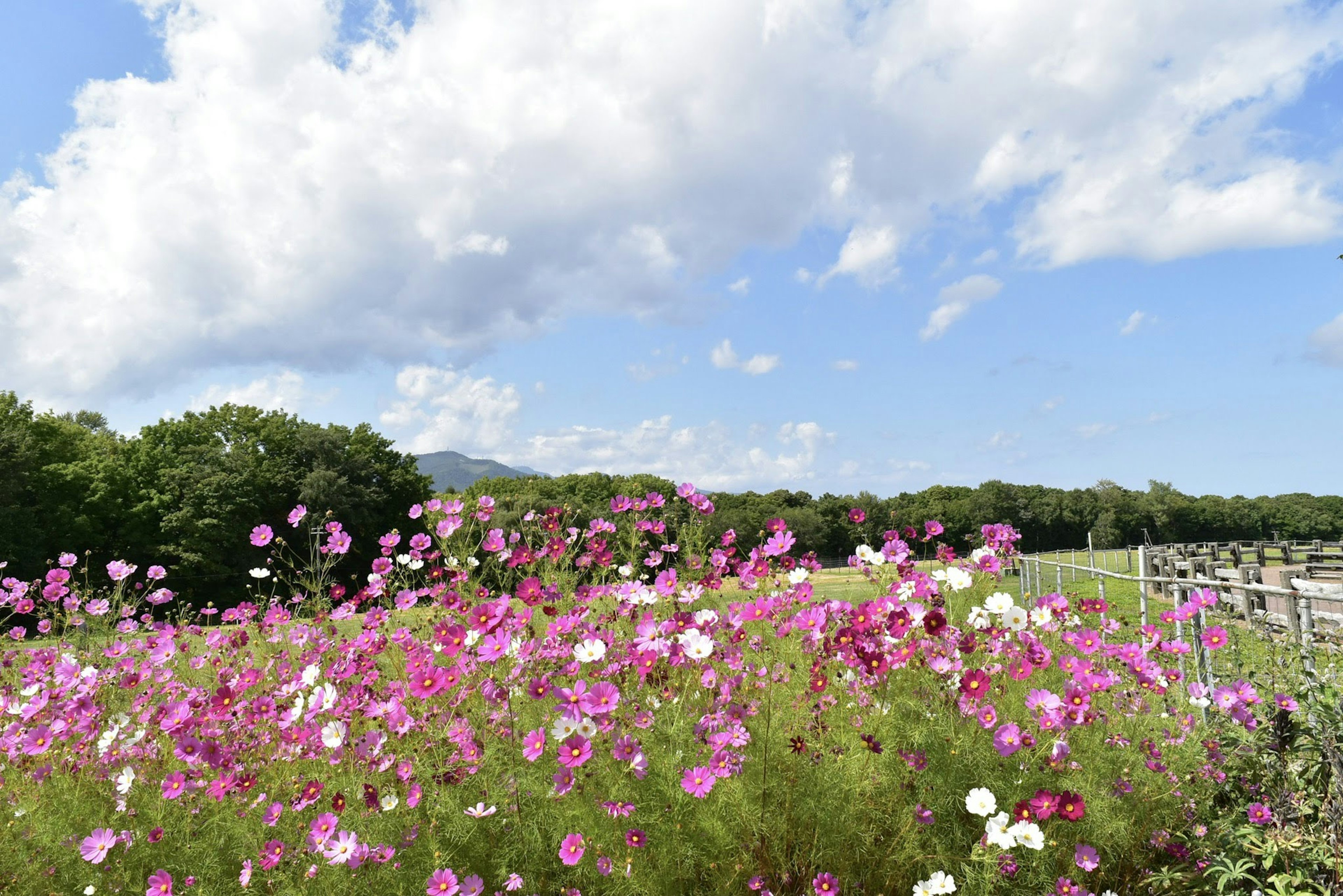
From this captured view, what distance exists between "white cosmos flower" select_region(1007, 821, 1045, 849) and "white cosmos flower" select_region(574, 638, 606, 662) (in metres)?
1.42

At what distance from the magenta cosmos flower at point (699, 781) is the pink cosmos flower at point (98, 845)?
1996mm

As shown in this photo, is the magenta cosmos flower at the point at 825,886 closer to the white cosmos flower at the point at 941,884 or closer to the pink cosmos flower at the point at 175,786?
the white cosmos flower at the point at 941,884

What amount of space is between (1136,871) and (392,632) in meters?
3.45

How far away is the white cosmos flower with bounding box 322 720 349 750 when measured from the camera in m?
2.81

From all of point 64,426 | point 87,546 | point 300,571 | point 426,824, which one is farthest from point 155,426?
point 426,824

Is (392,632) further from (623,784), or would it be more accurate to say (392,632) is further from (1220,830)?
(1220,830)

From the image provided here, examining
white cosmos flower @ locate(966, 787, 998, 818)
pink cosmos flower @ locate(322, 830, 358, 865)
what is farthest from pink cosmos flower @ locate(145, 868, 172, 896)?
white cosmos flower @ locate(966, 787, 998, 818)

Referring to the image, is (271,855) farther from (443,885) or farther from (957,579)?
(957,579)

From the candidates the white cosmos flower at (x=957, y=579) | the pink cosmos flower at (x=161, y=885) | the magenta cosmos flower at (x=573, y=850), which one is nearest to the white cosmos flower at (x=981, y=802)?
the white cosmos flower at (x=957, y=579)

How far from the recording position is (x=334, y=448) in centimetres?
3869

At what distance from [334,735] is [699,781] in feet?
4.32

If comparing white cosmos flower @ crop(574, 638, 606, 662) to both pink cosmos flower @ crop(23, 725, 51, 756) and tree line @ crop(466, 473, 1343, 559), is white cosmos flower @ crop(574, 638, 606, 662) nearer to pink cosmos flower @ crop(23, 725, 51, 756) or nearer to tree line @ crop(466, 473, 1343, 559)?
pink cosmos flower @ crop(23, 725, 51, 756)

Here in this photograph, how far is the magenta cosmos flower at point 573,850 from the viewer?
2415mm

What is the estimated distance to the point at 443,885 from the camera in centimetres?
246
